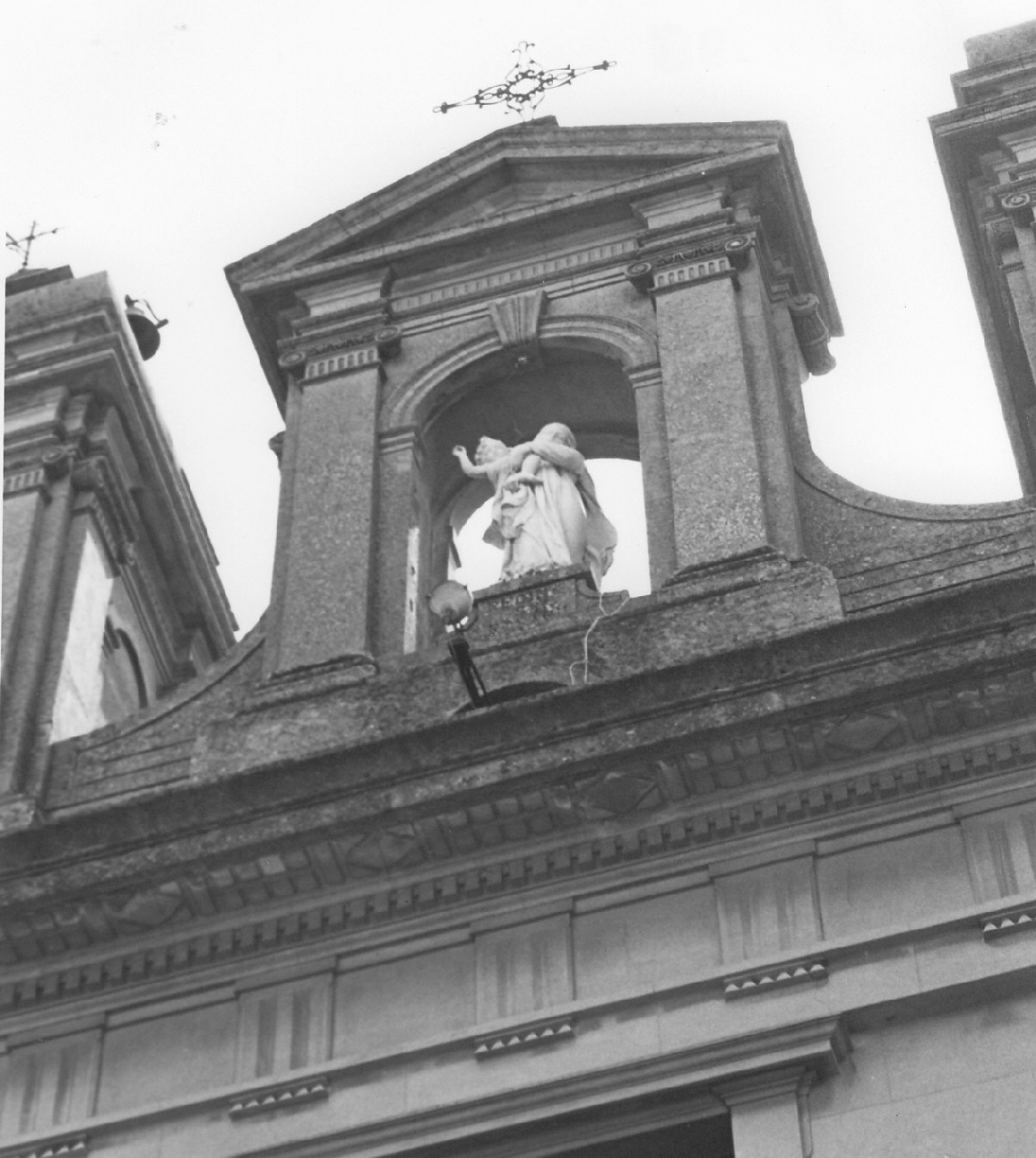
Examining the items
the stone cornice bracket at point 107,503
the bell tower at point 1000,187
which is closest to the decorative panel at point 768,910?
the bell tower at point 1000,187

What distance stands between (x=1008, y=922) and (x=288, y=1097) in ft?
13.5

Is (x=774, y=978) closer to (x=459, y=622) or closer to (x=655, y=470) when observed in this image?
(x=459, y=622)

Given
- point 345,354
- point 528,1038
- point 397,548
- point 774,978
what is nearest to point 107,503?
point 345,354

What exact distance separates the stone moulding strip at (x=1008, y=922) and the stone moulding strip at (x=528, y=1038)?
2.34m

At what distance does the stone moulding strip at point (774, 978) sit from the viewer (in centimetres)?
1708

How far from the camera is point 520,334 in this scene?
77.3 ft

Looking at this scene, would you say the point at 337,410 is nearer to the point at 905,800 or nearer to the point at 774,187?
the point at 774,187

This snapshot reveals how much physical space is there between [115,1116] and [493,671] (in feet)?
12.9

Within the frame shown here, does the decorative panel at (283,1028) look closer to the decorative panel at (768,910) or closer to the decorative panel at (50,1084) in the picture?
the decorative panel at (50,1084)

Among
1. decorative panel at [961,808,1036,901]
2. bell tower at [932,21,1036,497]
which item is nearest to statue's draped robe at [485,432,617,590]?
bell tower at [932,21,1036,497]

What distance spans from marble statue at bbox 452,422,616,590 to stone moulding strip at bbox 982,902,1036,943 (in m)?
5.13

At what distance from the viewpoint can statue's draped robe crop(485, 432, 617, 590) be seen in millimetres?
21625

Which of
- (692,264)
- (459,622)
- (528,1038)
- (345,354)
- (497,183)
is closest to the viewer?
(528,1038)

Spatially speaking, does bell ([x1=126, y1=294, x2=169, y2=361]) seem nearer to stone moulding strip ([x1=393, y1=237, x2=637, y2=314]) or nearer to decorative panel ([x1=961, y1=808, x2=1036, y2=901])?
stone moulding strip ([x1=393, y1=237, x2=637, y2=314])
